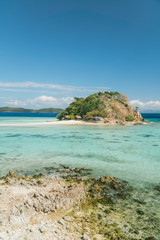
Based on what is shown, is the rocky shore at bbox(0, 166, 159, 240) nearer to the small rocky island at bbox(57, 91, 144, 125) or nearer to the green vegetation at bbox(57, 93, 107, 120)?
the small rocky island at bbox(57, 91, 144, 125)

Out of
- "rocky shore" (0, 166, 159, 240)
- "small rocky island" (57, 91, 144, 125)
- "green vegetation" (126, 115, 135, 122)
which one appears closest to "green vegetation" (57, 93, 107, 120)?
"small rocky island" (57, 91, 144, 125)

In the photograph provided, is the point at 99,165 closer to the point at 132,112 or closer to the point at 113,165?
the point at 113,165

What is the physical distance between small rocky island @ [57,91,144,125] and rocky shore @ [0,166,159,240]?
50.7 metres

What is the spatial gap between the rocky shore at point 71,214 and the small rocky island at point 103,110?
50.7 meters

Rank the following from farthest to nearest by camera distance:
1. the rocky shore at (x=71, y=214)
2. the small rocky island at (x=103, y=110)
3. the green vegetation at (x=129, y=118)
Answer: the green vegetation at (x=129, y=118)
the small rocky island at (x=103, y=110)
the rocky shore at (x=71, y=214)

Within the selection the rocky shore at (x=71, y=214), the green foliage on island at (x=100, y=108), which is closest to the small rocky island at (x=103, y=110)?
the green foliage on island at (x=100, y=108)

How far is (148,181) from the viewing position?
35.7 feet

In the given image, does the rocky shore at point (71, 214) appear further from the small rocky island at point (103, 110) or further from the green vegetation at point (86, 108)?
the green vegetation at point (86, 108)

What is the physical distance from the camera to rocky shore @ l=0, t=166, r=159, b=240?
18.7 feet

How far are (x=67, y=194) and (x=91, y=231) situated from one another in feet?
7.36

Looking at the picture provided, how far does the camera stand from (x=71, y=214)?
6.80 meters

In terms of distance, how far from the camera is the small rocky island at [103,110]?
6208 centimetres

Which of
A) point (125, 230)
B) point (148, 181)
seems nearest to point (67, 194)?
point (125, 230)

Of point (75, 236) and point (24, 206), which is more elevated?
point (24, 206)
